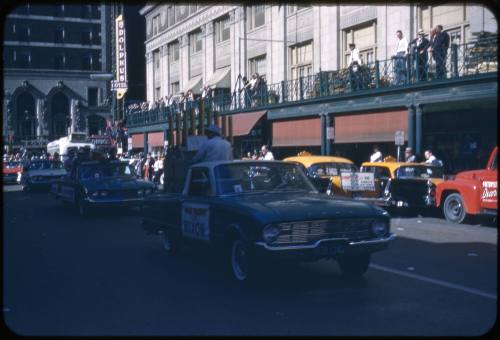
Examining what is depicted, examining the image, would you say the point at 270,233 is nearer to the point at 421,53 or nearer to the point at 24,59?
the point at 421,53

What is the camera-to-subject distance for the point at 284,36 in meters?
31.3

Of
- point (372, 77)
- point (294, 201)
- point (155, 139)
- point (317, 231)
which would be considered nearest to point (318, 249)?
point (317, 231)

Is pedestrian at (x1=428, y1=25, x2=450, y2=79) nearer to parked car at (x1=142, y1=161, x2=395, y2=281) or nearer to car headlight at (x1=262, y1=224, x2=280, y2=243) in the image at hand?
parked car at (x1=142, y1=161, x2=395, y2=281)

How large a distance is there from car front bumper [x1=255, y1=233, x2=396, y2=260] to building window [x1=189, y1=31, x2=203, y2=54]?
35.3 metres

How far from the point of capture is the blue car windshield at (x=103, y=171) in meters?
17.1

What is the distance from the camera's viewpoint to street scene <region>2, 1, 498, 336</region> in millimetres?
6707

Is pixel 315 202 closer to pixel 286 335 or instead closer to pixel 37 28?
pixel 286 335

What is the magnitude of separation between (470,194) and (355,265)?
276 inches

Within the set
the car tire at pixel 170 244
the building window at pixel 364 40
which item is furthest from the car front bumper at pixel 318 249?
the building window at pixel 364 40

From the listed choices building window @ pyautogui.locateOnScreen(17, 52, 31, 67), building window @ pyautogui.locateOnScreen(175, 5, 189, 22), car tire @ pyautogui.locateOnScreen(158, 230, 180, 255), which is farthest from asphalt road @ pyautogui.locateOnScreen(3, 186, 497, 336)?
building window @ pyautogui.locateOnScreen(17, 52, 31, 67)

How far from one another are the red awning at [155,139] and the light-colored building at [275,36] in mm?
3889

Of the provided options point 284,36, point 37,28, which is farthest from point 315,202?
point 37,28

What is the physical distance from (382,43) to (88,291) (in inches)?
770

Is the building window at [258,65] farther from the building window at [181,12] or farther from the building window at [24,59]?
the building window at [24,59]
